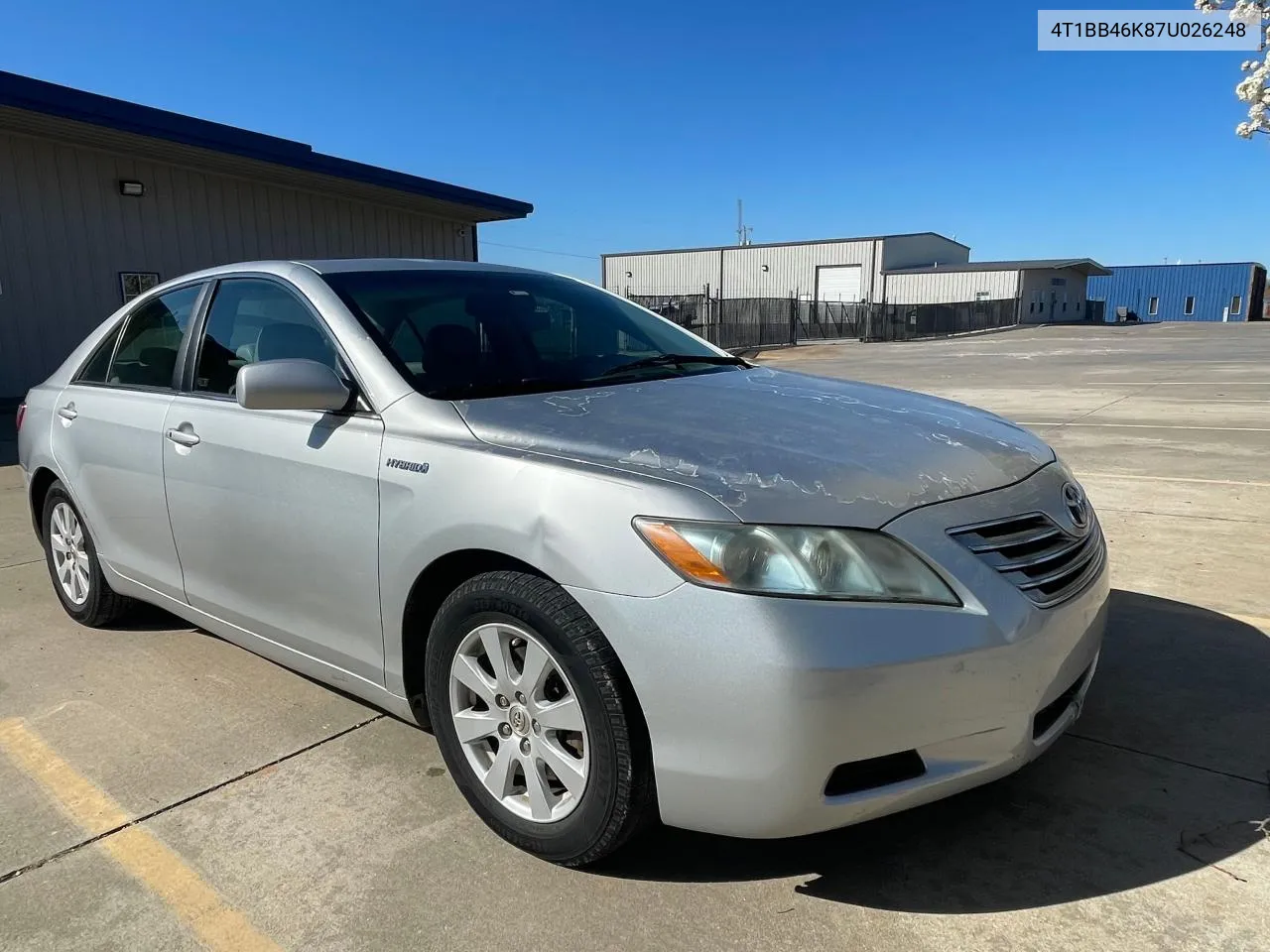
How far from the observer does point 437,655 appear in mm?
2439

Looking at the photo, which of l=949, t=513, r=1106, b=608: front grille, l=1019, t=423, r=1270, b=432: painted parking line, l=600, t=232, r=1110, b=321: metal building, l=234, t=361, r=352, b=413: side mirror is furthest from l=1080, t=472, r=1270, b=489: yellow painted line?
l=600, t=232, r=1110, b=321: metal building

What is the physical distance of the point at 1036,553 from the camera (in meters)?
2.22

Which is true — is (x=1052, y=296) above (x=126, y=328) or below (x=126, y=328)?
above

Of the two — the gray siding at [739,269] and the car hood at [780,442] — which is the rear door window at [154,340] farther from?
the gray siding at [739,269]

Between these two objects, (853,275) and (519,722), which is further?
(853,275)

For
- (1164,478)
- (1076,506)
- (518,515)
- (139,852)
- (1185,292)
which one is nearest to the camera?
(518,515)

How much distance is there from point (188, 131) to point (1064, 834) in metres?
13.8

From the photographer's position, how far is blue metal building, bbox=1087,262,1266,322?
71.9 meters

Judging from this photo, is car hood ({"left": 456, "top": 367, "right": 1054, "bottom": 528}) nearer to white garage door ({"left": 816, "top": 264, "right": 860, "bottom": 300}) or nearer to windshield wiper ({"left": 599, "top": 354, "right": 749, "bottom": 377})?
windshield wiper ({"left": 599, "top": 354, "right": 749, "bottom": 377})

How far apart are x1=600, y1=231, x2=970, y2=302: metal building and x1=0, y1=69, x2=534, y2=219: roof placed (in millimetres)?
39611

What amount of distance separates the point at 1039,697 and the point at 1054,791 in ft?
2.21

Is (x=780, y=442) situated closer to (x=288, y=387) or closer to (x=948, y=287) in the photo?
(x=288, y=387)

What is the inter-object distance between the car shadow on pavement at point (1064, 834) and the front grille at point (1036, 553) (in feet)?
2.25

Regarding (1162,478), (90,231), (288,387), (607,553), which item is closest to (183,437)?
(288,387)
